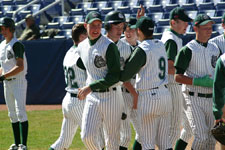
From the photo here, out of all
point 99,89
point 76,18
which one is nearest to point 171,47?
point 99,89

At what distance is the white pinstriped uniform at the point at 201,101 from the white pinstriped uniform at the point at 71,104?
1.37 meters

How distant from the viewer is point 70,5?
20.4 metres

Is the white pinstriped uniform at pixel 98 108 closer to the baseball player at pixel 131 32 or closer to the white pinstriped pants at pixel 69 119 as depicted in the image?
the white pinstriped pants at pixel 69 119

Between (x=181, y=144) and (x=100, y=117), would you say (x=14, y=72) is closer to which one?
(x=100, y=117)

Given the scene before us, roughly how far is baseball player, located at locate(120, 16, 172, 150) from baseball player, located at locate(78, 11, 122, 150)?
0.68 feet

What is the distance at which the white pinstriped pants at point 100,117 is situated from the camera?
6.29 m

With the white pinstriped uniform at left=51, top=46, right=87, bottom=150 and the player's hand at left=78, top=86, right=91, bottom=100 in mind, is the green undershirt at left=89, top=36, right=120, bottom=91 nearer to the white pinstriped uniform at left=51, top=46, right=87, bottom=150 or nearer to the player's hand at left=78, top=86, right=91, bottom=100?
the player's hand at left=78, top=86, right=91, bottom=100

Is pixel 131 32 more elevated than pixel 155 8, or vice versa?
pixel 131 32

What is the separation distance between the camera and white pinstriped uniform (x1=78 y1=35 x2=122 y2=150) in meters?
6.29

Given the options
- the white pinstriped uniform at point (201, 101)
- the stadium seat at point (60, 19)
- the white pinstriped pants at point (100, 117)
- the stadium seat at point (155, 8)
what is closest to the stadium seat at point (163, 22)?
the stadium seat at point (155, 8)

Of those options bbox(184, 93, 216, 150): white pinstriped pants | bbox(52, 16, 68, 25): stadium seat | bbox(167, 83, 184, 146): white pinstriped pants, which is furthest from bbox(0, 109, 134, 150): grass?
bbox(52, 16, 68, 25): stadium seat

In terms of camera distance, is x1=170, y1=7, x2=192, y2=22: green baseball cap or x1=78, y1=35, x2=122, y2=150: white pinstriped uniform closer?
x1=78, y1=35, x2=122, y2=150: white pinstriped uniform

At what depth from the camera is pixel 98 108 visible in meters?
6.30

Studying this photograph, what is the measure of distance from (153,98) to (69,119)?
1.28 m
